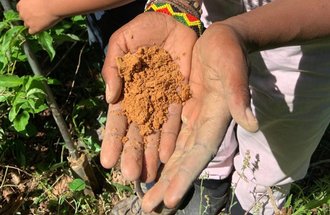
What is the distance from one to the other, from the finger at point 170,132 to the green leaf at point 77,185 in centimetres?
68

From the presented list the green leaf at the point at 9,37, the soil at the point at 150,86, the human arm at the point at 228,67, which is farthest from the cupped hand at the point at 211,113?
the green leaf at the point at 9,37

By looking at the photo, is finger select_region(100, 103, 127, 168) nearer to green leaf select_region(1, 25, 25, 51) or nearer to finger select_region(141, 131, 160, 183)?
finger select_region(141, 131, 160, 183)

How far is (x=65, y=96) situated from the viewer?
2246 millimetres

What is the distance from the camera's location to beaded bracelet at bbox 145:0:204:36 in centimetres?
143

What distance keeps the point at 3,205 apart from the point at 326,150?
150cm

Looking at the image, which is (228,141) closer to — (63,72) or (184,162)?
(184,162)

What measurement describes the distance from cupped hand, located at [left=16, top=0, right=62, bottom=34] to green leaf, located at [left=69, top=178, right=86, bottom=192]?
2.15 feet

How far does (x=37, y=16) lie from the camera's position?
5.06ft

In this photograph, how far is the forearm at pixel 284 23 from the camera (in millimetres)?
1015

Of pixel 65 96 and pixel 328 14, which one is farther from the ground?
pixel 328 14

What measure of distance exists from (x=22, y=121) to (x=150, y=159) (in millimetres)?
652

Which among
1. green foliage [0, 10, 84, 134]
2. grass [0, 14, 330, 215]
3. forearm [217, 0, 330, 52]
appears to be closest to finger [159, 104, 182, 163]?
forearm [217, 0, 330, 52]

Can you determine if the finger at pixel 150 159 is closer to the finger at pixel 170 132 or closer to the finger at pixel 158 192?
the finger at pixel 170 132

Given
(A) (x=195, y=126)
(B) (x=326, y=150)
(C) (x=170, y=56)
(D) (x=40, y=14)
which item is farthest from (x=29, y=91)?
(B) (x=326, y=150)
